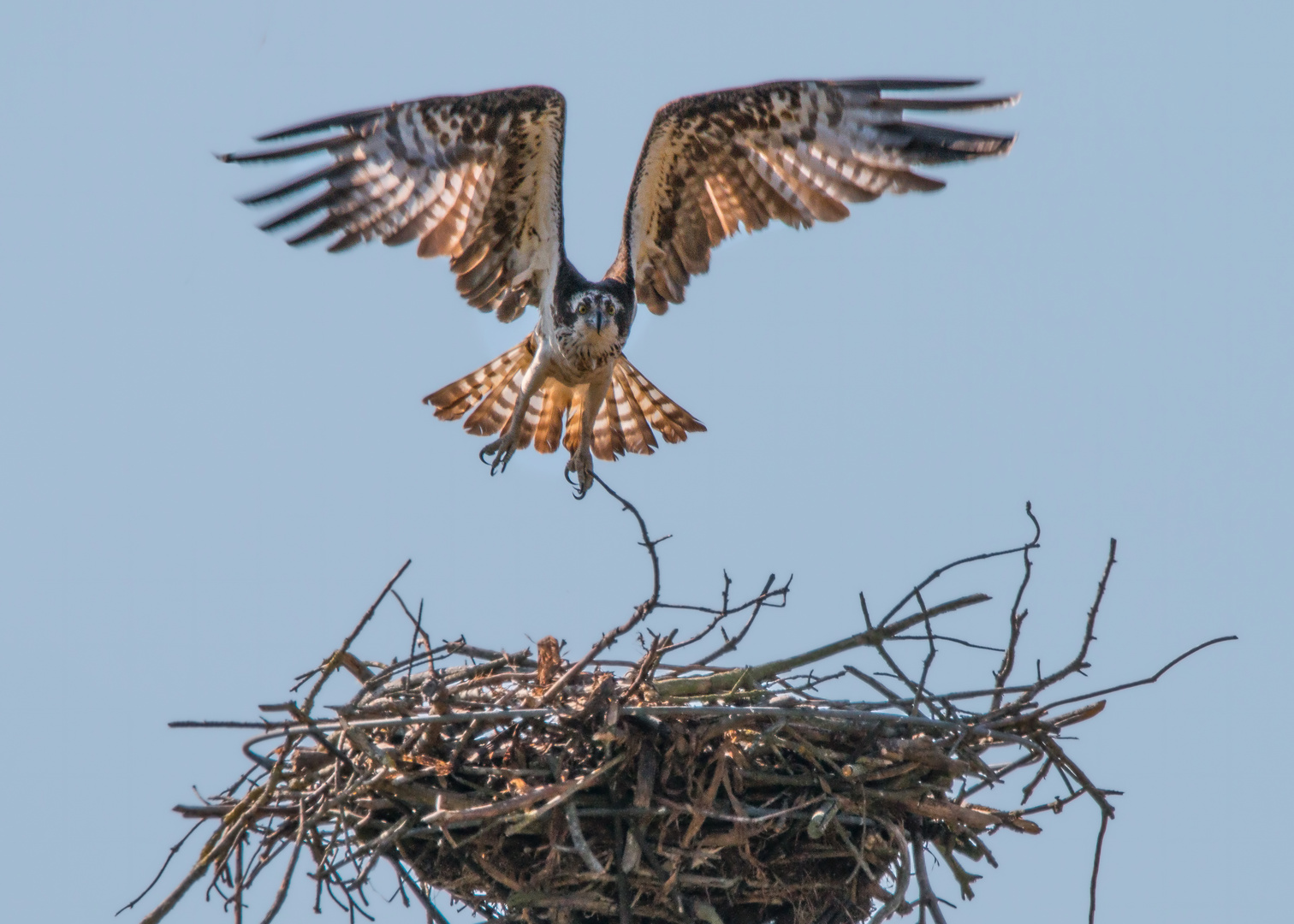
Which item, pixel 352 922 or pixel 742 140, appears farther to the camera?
pixel 742 140

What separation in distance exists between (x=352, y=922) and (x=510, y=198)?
170 inches

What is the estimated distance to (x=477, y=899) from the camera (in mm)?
4660

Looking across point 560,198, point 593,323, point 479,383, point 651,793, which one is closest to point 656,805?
point 651,793

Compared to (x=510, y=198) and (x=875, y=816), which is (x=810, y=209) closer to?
(x=510, y=198)

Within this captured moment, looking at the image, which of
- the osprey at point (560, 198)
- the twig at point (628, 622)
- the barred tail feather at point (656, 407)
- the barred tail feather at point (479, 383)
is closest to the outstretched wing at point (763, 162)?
the osprey at point (560, 198)

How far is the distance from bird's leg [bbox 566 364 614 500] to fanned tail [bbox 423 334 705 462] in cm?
16

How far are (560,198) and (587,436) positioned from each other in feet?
4.50

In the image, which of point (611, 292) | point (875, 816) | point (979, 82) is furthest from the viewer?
point (611, 292)

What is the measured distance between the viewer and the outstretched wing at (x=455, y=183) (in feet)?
22.5

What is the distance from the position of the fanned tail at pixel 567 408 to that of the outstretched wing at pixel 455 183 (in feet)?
1.93

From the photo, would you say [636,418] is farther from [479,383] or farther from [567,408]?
[479,383]

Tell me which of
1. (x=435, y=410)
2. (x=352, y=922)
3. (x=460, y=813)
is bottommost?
(x=352, y=922)

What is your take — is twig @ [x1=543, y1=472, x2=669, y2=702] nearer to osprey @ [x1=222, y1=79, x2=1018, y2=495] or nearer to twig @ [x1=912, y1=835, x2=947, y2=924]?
twig @ [x1=912, y1=835, x2=947, y2=924]

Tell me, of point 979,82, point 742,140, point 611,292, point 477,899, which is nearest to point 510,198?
point 611,292
